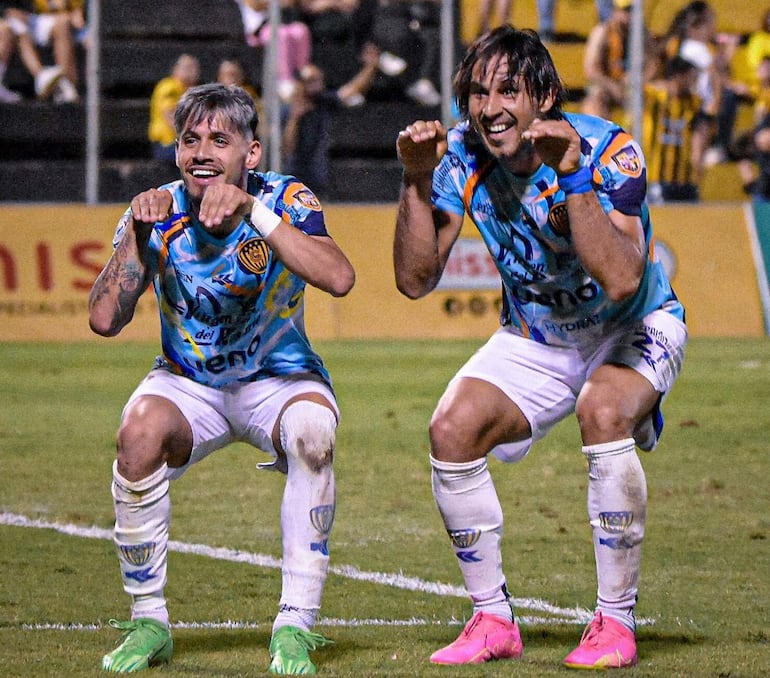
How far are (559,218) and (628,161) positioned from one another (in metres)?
0.26

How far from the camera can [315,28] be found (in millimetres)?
17812

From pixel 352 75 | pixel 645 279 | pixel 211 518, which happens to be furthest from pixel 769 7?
pixel 645 279

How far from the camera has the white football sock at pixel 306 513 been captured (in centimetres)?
457

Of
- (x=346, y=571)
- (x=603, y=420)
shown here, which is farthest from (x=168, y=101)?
(x=603, y=420)

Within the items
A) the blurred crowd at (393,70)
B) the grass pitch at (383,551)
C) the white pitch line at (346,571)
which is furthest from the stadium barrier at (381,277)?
the white pitch line at (346,571)

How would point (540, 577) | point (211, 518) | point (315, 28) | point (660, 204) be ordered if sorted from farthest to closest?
1. point (315, 28)
2. point (660, 204)
3. point (211, 518)
4. point (540, 577)

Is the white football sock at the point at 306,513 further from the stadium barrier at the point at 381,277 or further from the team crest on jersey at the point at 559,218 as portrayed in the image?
the stadium barrier at the point at 381,277

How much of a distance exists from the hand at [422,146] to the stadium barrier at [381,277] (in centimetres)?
1003

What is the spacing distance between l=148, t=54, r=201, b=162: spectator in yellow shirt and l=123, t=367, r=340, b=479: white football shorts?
1176 cm

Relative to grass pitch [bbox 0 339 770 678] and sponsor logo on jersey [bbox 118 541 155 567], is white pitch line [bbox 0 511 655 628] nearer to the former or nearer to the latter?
grass pitch [bbox 0 339 770 678]

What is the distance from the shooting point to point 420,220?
486 centimetres

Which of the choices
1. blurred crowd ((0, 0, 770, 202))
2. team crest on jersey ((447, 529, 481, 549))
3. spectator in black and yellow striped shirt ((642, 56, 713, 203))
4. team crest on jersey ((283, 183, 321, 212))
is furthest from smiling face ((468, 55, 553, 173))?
spectator in black and yellow striped shirt ((642, 56, 713, 203))

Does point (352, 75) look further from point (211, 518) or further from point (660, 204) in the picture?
point (211, 518)

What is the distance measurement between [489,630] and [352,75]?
13991mm
